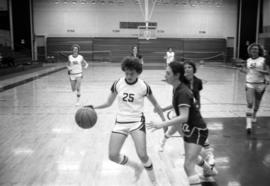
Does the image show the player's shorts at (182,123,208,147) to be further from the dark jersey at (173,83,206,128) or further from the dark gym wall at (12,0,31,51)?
the dark gym wall at (12,0,31,51)

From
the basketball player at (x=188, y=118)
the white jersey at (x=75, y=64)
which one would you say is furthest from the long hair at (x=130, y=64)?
the white jersey at (x=75, y=64)

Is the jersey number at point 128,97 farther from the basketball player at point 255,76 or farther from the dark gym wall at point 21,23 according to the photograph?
the dark gym wall at point 21,23

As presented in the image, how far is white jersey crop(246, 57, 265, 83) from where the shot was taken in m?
6.75

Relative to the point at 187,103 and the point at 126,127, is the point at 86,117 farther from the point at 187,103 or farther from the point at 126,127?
the point at 187,103

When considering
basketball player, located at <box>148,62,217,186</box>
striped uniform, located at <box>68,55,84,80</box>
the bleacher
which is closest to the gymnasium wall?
the bleacher

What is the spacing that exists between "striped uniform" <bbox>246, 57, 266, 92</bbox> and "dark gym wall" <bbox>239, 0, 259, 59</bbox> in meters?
27.1

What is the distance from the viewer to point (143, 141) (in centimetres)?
408

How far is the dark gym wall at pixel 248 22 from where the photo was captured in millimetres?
32406

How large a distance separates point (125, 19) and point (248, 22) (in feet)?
40.3

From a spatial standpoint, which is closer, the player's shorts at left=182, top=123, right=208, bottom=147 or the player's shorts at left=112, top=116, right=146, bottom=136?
the player's shorts at left=182, top=123, right=208, bottom=147

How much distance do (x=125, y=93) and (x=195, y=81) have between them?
3.87ft

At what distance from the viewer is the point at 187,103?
339 cm

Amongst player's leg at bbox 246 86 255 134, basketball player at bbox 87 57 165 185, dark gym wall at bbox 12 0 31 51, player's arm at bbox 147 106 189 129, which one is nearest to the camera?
player's arm at bbox 147 106 189 129

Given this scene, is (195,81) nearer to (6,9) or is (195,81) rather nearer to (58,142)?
(58,142)
